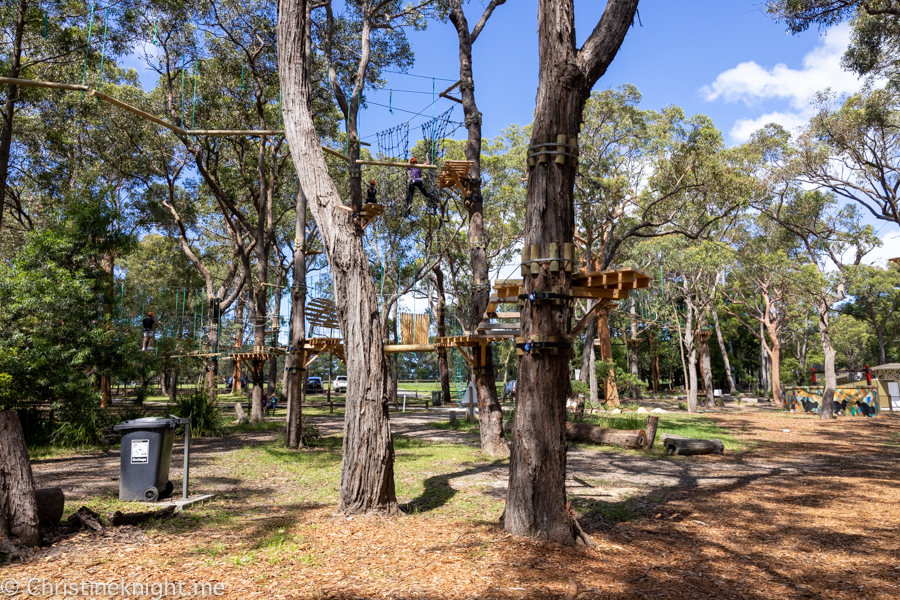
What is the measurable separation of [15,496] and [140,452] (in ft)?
5.50

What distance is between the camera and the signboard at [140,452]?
236 inches

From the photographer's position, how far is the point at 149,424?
598 centimetres

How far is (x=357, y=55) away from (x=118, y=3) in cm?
640

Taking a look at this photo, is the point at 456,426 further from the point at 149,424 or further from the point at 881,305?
the point at 881,305

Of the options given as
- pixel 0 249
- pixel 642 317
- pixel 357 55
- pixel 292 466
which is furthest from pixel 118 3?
pixel 642 317

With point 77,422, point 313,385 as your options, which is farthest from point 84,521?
point 313,385

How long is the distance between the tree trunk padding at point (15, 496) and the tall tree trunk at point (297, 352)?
22.2ft

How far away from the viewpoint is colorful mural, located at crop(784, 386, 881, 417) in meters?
23.7

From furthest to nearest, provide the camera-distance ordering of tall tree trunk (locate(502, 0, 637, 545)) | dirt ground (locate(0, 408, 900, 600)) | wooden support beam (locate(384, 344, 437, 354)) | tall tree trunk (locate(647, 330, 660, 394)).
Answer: tall tree trunk (locate(647, 330, 660, 394)) → wooden support beam (locate(384, 344, 437, 354)) → tall tree trunk (locate(502, 0, 637, 545)) → dirt ground (locate(0, 408, 900, 600))

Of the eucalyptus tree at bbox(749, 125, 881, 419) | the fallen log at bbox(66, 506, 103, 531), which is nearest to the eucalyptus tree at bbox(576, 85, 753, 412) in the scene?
the eucalyptus tree at bbox(749, 125, 881, 419)

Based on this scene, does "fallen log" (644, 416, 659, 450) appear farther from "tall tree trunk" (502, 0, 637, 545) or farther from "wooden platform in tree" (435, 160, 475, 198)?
"tall tree trunk" (502, 0, 637, 545)

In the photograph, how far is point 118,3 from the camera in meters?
14.7

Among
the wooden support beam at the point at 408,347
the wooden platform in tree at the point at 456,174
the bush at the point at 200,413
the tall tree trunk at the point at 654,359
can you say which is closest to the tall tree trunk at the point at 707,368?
the tall tree trunk at the point at 654,359

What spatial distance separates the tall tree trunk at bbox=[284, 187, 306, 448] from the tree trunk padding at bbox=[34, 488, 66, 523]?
6.38 m
